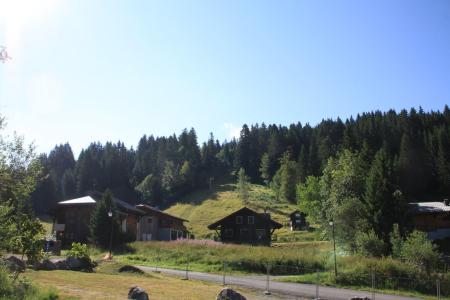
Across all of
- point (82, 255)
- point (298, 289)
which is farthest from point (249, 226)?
point (298, 289)

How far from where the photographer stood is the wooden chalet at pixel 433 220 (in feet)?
207

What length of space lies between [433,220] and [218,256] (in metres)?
37.1

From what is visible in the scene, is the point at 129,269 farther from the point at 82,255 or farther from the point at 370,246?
the point at 370,246

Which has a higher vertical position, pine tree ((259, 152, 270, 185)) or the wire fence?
pine tree ((259, 152, 270, 185))

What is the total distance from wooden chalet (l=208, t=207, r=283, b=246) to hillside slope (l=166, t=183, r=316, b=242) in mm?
11527

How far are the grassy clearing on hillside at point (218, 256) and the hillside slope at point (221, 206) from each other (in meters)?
38.4

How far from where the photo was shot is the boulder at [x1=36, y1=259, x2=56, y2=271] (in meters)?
28.1

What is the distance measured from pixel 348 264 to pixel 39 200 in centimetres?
10335

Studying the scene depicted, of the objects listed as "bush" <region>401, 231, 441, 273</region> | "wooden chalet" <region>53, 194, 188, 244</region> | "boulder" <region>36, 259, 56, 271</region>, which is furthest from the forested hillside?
"boulder" <region>36, 259, 56, 271</region>

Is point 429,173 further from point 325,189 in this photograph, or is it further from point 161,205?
point 161,205

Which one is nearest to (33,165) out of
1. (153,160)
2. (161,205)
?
(161,205)

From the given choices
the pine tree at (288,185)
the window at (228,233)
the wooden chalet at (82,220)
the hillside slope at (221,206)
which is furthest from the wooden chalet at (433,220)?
the pine tree at (288,185)

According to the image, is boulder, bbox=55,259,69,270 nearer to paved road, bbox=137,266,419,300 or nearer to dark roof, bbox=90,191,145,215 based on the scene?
paved road, bbox=137,266,419,300

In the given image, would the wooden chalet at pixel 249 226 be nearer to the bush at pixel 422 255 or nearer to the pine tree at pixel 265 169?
the bush at pixel 422 255
